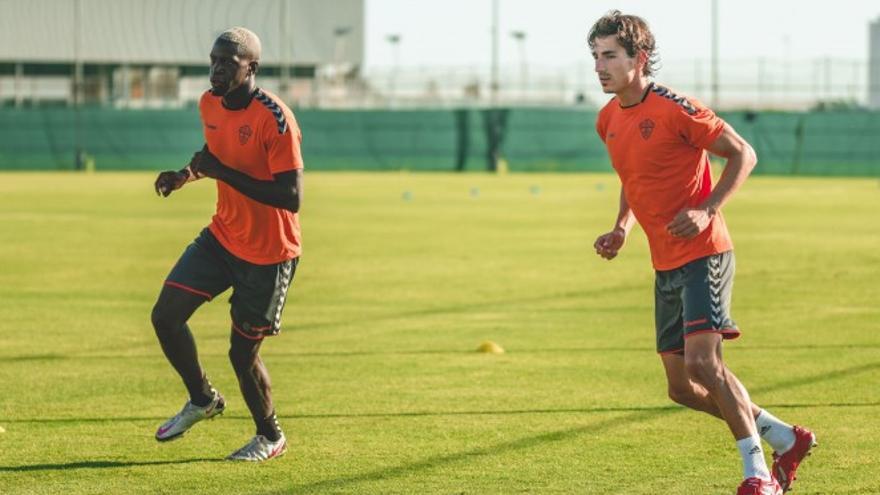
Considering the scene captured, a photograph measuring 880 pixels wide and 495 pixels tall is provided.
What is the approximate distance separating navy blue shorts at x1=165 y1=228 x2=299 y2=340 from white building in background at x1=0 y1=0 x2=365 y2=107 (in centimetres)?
5829

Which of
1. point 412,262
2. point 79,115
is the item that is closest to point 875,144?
point 79,115

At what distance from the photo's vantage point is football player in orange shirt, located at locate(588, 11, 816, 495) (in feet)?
22.9

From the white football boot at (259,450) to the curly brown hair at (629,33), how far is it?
100 inches

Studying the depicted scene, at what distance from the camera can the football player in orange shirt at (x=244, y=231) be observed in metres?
7.94

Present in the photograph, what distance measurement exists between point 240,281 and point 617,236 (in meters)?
1.87

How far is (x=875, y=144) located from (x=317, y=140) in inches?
716

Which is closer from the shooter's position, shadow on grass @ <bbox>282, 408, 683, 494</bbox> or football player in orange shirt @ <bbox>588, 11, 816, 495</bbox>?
football player in orange shirt @ <bbox>588, 11, 816, 495</bbox>

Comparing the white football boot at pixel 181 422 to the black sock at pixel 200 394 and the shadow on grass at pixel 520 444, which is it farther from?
the shadow on grass at pixel 520 444

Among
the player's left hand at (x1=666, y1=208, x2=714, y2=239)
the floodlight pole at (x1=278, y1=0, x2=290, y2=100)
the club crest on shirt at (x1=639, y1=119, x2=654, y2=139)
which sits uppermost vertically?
the club crest on shirt at (x1=639, y1=119, x2=654, y2=139)

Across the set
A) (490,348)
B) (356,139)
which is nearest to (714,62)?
(356,139)

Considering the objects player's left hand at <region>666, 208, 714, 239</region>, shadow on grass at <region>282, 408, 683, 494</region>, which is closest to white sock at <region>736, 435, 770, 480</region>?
player's left hand at <region>666, 208, 714, 239</region>

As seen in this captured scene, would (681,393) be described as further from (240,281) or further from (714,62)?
(714,62)

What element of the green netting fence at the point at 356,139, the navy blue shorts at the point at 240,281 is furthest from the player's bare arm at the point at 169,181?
the green netting fence at the point at 356,139

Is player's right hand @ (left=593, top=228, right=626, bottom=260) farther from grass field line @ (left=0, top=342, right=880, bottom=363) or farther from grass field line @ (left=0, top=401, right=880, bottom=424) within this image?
grass field line @ (left=0, top=342, right=880, bottom=363)
